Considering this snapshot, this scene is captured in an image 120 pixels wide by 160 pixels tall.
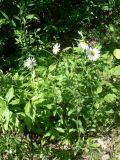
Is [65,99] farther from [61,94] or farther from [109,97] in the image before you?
[109,97]

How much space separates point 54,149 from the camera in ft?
15.8

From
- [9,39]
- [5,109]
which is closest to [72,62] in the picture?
[5,109]

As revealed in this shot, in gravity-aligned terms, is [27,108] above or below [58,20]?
below

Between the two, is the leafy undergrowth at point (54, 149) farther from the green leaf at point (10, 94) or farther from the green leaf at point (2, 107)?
the green leaf at point (10, 94)

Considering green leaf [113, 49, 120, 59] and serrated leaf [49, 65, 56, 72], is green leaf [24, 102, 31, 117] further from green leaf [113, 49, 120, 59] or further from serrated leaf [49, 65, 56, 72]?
green leaf [113, 49, 120, 59]

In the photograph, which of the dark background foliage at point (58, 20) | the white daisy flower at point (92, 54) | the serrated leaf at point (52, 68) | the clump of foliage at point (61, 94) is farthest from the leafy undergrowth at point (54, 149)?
the dark background foliage at point (58, 20)

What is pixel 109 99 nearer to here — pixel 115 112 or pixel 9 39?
pixel 115 112

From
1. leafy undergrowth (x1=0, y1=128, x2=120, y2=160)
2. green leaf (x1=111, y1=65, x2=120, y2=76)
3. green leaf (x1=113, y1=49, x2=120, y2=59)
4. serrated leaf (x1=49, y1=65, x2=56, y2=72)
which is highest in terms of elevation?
green leaf (x1=113, y1=49, x2=120, y2=59)

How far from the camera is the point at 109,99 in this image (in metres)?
4.86

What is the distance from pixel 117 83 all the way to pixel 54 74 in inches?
31.5

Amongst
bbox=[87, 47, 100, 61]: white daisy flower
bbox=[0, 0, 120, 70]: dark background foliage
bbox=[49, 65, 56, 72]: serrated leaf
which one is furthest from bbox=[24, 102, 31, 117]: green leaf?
bbox=[0, 0, 120, 70]: dark background foliage

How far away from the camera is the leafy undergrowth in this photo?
15.1 feet

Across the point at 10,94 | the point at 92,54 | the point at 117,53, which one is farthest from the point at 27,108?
the point at 117,53

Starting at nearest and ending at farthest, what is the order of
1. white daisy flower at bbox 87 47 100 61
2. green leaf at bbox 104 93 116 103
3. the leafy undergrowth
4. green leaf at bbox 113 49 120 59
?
the leafy undergrowth
white daisy flower at bbox 87 47 100 61
green leaf at bbox 104 93 116 103
green leaf at bbox 113 49 120 59
